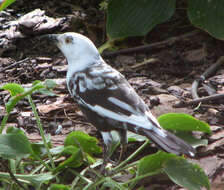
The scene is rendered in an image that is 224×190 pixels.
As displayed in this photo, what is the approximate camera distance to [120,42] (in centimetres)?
477

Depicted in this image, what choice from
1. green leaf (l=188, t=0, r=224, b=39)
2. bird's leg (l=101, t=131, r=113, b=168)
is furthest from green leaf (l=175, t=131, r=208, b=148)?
A: green leaf (l=188, t=0, r=224, b=39)

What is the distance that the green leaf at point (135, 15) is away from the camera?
423 cm

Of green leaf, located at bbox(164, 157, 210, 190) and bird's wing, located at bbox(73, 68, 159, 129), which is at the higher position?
bird's wing, located at bbox(73, 68, 159, 129)

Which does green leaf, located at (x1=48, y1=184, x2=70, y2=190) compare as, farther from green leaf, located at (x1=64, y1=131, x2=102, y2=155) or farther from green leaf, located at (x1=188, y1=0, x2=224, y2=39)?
green leaf, located at (x1=188, y1=0, x2=224, y2=39)

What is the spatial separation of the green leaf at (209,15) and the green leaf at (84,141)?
5.93 ft

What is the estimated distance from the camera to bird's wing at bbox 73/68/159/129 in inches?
102

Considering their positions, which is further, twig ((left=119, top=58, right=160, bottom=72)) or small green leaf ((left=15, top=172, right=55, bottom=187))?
twig ((left=119, top=58, right=160, bottom=72))

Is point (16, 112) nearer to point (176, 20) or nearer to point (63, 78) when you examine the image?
point (63, 78)

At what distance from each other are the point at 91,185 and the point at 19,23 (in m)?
2.97

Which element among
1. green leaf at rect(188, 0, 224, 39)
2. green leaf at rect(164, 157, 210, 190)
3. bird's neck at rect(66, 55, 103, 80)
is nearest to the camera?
green leaf at rect(164, 157, 210, 190)

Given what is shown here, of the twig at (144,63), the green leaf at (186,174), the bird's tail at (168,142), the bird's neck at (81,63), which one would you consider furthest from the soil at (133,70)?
the bird's neck at (81,63)

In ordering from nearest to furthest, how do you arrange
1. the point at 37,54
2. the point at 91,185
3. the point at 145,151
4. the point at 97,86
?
the point at 91,185 < the point at 97,86 < the point at 145,151 < the point at 37,54

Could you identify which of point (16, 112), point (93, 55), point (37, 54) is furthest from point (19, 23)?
point (93, 55)

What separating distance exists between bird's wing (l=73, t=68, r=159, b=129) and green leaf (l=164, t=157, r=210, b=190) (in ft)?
0.80
